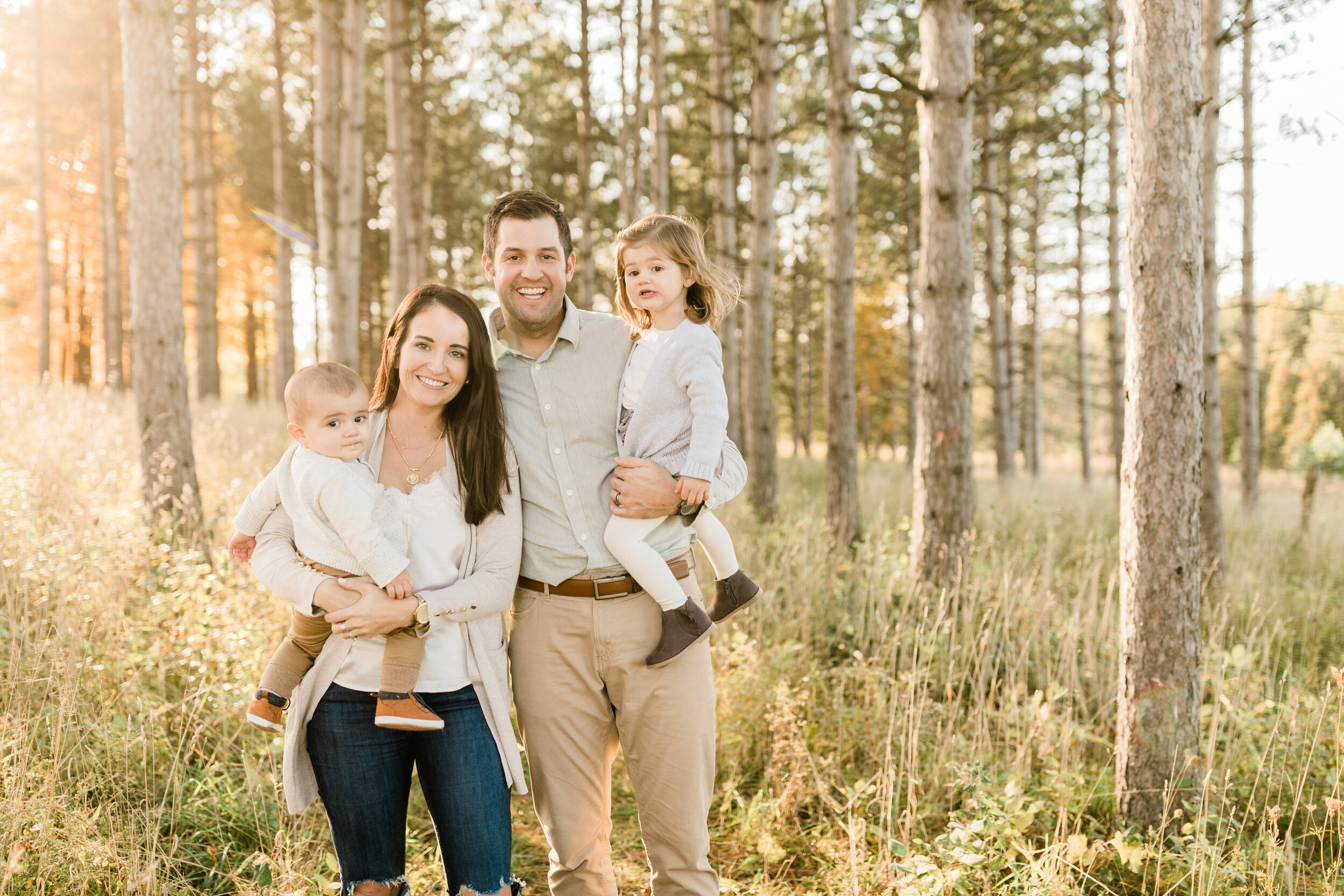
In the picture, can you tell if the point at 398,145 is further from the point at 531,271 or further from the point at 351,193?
→ the point at 531,271

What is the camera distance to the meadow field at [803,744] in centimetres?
258

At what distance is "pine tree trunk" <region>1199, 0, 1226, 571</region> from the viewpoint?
690 cm

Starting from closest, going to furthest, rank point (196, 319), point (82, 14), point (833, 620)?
point (833, 620) < point (196, 319) < point (82, 14)

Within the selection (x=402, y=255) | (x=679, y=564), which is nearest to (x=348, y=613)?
(x=679, y=564)

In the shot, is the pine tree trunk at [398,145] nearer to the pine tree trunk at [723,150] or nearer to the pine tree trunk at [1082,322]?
the pine tree trunk at [723,150]

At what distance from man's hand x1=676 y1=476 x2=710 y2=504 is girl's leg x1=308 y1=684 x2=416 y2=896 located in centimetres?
107

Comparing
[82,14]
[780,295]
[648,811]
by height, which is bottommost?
[648,811]

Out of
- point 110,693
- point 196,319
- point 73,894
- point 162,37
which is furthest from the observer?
point 196,319

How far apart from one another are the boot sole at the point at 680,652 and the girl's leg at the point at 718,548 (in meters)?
0.48

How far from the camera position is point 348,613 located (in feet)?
6.47

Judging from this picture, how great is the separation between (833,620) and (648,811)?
9.21 ft

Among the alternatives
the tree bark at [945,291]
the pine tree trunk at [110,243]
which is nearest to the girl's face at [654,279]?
the tree bark at [945,291]

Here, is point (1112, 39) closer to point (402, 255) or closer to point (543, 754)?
point (402, 255)

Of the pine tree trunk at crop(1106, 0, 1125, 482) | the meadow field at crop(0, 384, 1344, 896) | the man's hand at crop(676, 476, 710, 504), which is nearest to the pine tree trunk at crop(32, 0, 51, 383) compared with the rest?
the meadow field at crop(0, 384, 1344, 896)
